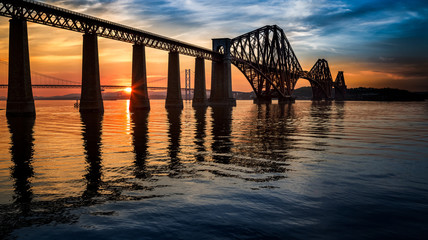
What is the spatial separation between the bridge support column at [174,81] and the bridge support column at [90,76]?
924 inches

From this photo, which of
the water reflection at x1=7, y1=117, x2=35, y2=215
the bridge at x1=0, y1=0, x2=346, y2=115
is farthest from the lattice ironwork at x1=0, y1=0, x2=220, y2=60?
the water reflection at x1=7, y1=117, x2=35, y2=215

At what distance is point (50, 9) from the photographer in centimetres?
4419

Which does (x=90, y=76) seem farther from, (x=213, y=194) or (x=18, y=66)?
(x=213, y=194)

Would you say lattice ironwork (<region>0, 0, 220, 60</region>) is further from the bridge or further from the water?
the water

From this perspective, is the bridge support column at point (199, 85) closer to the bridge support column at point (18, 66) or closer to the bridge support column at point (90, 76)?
the bridge support column at point (90, 76)

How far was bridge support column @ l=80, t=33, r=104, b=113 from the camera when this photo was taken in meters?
48.7

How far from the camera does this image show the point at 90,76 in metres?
48.7

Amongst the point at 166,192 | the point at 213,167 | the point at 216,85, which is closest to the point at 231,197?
the point at 166,192

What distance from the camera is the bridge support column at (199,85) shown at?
3383 inches

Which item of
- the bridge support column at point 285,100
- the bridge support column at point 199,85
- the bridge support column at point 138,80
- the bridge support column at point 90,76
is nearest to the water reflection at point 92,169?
the bridge support column at point 90,76

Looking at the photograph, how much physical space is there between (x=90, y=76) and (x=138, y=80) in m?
13.4

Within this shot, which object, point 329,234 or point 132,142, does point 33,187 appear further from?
point 132,142

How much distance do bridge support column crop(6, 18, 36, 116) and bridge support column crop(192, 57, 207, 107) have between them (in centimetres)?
4938

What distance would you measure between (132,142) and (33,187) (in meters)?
9.02
